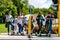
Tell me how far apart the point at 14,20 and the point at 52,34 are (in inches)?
111

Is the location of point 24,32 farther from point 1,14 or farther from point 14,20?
point 1,14

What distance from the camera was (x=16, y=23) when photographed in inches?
651

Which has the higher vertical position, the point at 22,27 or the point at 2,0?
the point at 2,0

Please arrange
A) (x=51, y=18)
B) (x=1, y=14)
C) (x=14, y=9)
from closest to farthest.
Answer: (x=51, y=18), (x=1, y=14), (x=14, y=9)

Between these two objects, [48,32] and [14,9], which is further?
[14,9]

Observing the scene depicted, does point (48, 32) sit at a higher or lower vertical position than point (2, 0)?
lower

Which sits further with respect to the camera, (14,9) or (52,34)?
(14,9)

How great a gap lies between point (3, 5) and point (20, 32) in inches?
1791

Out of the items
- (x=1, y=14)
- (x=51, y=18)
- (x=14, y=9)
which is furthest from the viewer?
(x=14, y=9)

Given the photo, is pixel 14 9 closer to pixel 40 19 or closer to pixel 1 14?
pixel 1 14

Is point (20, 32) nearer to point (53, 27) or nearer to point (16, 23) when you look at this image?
point (16, 23)

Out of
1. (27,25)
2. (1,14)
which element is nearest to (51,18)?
(27,25)

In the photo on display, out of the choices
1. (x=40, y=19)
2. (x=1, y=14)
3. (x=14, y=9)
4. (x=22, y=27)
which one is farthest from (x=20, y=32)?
(x=14, y=9)

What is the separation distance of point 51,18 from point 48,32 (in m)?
0.96
